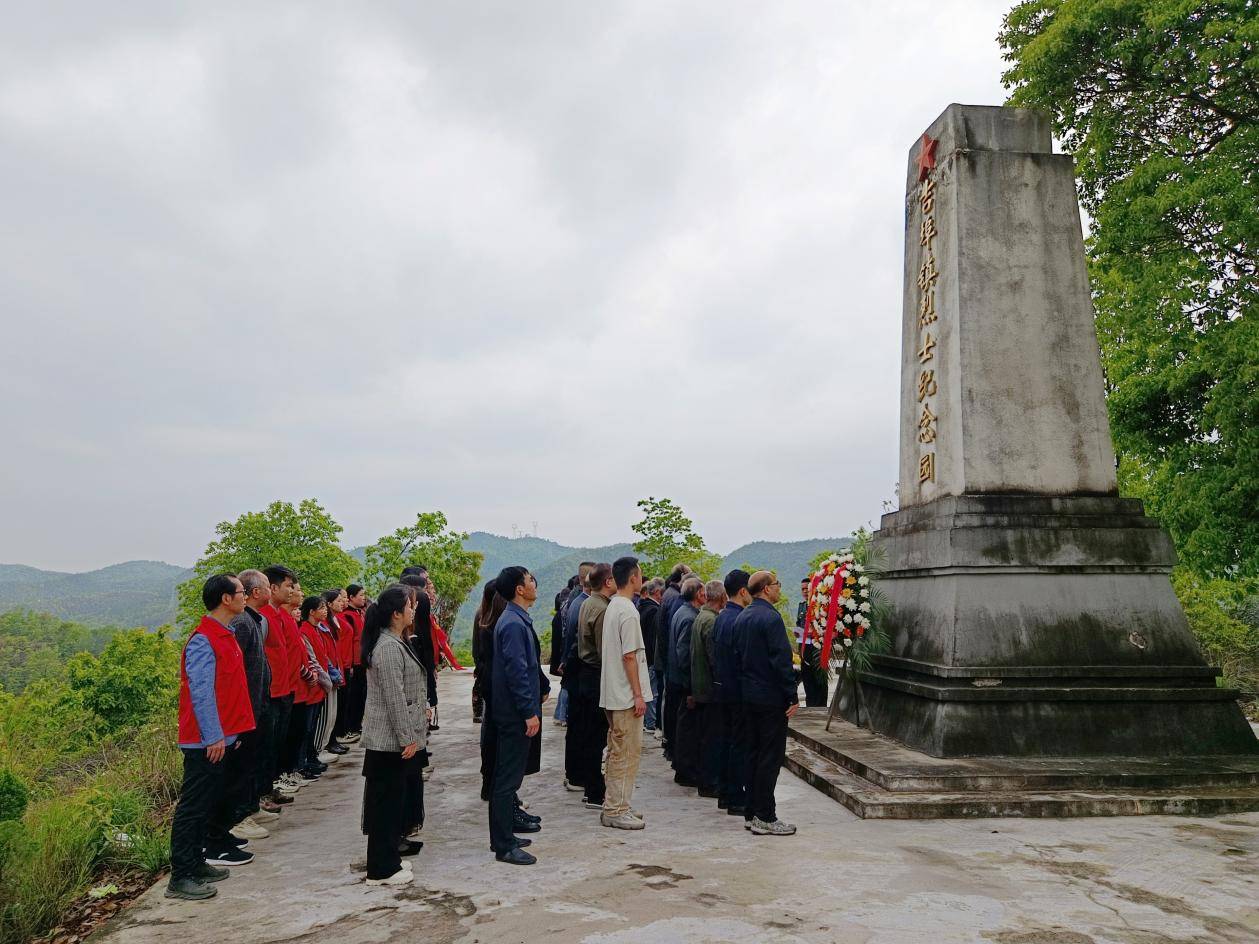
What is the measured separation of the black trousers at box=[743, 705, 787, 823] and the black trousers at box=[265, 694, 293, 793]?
3.34m

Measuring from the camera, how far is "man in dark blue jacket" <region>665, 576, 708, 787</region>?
273 inches

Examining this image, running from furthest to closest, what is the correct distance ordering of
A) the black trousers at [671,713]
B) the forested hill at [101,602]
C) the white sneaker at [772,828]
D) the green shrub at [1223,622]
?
the forested hill at [101,602]
the green shrub at [1223,622]
the black trousers at [671,713]
the white sneaker at [772,828]

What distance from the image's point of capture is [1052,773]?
5922 millimetres

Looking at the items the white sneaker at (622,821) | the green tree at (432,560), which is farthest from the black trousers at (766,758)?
the green tree at (432,560)

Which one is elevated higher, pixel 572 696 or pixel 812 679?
pixel 572 696

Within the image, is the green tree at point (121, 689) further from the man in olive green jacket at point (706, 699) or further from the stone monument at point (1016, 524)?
the stone monument at point (1016, 524)

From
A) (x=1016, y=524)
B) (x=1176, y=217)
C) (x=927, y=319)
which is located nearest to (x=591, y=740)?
(x=1016, y=524)

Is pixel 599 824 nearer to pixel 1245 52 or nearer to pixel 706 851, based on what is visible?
pixel 706 851

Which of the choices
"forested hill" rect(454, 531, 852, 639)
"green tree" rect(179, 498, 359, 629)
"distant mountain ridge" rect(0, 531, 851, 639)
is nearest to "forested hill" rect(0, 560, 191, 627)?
"distant mountain ridge" rect(0, 531, 851, 639)

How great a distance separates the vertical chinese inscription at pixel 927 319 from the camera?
7.91 m

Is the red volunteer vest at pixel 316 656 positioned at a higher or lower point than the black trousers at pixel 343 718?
higher

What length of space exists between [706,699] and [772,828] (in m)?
1.39

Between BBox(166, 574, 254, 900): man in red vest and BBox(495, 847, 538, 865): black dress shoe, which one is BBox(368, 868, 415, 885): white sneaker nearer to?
BBox(495, 847, 538, 865): black dress shoe

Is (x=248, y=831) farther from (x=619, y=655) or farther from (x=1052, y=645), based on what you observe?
(x=1052, y=645)
